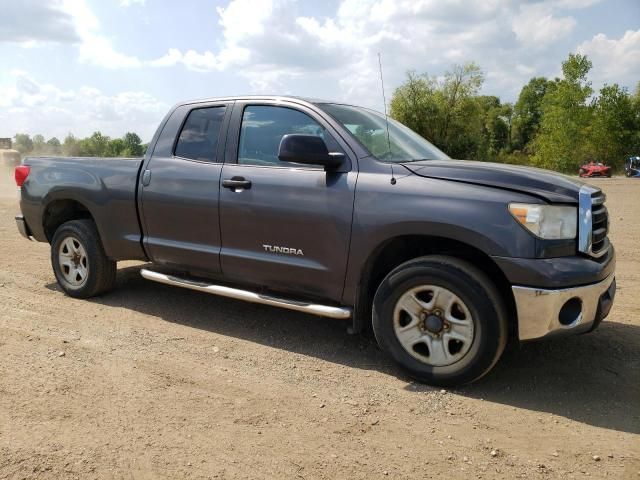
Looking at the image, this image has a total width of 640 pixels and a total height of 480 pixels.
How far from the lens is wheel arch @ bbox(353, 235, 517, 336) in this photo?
3793mm

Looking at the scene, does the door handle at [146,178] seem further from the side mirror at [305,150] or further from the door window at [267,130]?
the side mirror at [305,150]

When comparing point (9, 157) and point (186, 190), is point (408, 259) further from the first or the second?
point (9, 157)

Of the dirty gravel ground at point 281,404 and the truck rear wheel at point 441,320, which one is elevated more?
the truck rear wheel at point 441,320

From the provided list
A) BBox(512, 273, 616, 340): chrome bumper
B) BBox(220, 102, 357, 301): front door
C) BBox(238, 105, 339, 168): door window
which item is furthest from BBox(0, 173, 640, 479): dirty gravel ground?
BBox(238, 105, 339, 168): door window

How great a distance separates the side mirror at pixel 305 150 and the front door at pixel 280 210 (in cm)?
19

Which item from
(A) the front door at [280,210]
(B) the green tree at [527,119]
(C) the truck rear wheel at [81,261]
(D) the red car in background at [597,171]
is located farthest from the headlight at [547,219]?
(B) the green tree at [527,119]

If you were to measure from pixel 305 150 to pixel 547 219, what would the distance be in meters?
1.63

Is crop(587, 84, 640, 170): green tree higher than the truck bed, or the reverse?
crop(587, 84, 640, 170): green tree

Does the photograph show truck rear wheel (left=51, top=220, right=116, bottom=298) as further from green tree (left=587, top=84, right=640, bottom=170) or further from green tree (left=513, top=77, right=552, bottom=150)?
green tree (left=513, top=77, right=552, bottom=150)

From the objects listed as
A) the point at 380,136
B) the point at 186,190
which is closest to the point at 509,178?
the point at 380,136

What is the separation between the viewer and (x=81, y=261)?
581 centimetres

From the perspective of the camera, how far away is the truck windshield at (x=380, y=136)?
423 centimetres

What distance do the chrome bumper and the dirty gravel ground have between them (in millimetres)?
479

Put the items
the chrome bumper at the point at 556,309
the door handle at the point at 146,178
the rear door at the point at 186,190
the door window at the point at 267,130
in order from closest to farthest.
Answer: the chrome bumper at the point at 556,309
the door window at the point at 267,130
the rear door at the point at 186,190
the door handle at the point at 146,178
